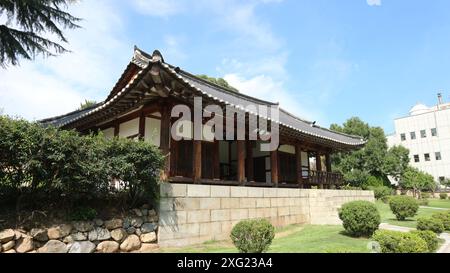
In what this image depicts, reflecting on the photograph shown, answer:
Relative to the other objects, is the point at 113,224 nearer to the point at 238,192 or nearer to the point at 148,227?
the point at 148,227

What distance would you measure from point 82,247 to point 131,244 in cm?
110

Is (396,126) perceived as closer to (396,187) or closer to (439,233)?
(396,187)

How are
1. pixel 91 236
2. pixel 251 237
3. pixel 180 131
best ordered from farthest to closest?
1. pixel 180 131
2. pixel 91 236
3. pixel 251 237

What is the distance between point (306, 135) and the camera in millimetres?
13812

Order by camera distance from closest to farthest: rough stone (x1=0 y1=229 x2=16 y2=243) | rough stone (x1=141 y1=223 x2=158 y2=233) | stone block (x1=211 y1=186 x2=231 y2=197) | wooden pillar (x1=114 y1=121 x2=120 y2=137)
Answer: rough stone (x1=0 y1=229 x2=16 y2=243) → rough stone (x1=141 y1=223 x2=158 y2=233) → stone block (x1=211 y1=186 x2=231 y2=197) → wooden pillar (x1=114 y1=121 x2=120 y2=137)

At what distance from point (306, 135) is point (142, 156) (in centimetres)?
831

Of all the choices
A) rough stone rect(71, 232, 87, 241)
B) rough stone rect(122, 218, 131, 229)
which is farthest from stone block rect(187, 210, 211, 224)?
rough stone rect(71, 232, 87, 241)

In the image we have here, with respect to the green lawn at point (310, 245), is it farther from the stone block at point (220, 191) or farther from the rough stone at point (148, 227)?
the stone block at point (220, 191)

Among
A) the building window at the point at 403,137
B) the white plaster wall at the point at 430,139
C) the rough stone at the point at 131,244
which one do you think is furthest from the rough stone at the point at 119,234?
the building window at the point at 403,137

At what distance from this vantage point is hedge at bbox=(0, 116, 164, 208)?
20.4 ft

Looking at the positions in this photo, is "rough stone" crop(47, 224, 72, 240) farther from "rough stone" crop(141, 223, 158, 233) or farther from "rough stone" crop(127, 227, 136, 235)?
"rough stone" crop(141, 223, 158, 233)

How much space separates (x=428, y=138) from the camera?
47.6m

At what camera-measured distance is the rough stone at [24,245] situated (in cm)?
609

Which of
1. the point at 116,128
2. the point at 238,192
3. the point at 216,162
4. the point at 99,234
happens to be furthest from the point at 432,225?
the point at 116,128
